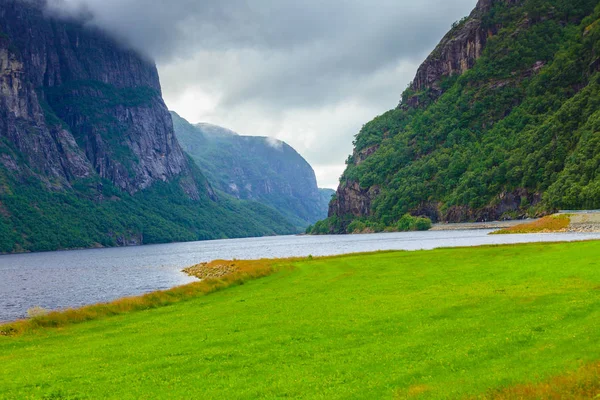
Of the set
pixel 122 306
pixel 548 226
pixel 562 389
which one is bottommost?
pixel 562 389

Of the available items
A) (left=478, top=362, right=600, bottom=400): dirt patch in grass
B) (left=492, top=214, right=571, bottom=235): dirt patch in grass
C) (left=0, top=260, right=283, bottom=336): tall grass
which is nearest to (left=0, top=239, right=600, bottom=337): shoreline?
(left=0, top=260, right=283, bottom=336): tall grass

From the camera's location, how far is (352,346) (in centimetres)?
2188

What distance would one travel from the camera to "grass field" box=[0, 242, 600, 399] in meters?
16.7

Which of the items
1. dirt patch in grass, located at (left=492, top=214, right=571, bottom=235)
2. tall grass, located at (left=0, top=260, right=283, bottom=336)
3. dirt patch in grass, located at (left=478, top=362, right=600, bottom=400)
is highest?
dirt patch in grass, located at (left=492, top=214, right=571, bottom=235)

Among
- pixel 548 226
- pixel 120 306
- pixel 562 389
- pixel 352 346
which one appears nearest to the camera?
pixel 562 389

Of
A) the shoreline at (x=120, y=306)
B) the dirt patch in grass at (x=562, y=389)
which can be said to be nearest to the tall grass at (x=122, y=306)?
the shoreline at (x=120, y=306)

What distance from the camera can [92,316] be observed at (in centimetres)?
4016

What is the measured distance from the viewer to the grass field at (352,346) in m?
16.7

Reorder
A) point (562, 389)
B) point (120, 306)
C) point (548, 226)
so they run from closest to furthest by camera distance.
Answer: point (562, 389), point (120, 306), point (548, 226)

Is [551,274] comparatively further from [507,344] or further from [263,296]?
[263,296]

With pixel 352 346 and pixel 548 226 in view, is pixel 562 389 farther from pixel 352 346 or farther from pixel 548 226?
pixel 548 226

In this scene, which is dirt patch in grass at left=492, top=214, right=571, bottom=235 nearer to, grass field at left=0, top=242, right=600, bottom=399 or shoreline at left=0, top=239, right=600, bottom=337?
shoreline at left=0, top=239, right=600, bottom=337

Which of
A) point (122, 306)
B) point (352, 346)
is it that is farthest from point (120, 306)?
point (352, 346)

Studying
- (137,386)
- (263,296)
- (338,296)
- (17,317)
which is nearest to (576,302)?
(338,296)
